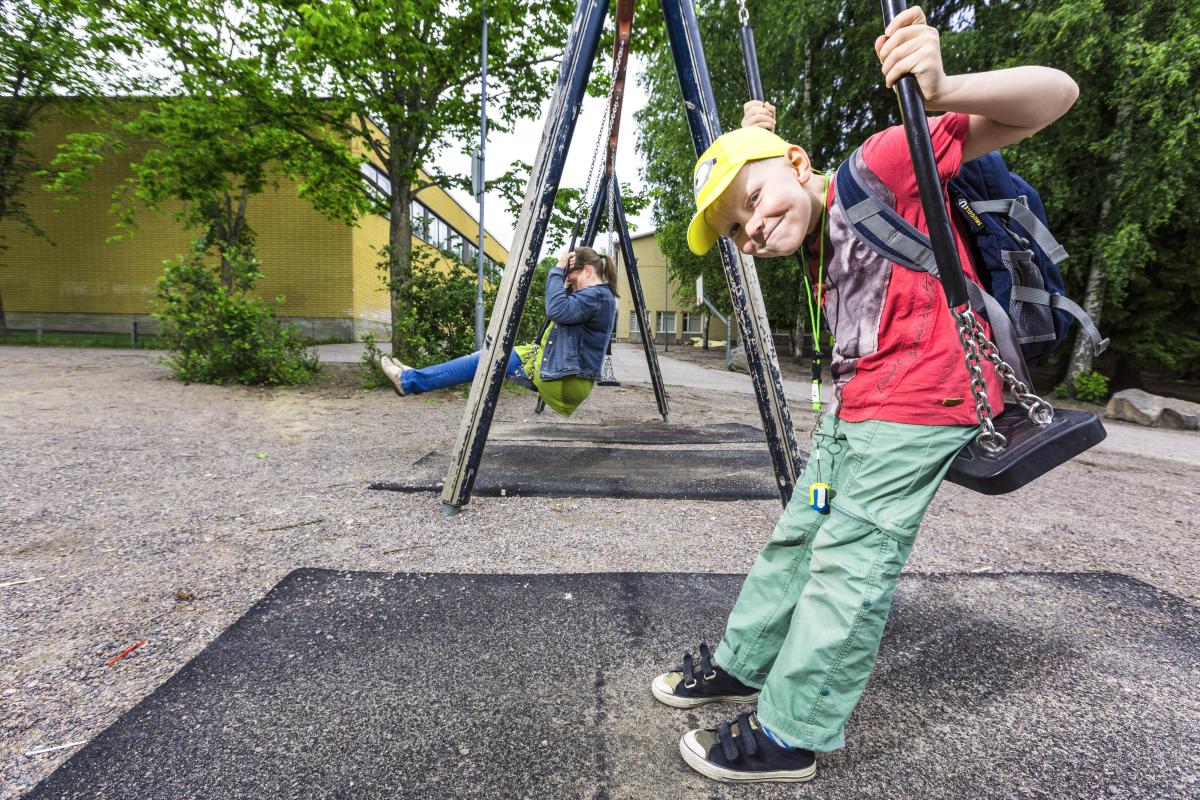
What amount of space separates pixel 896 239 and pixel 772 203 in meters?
0.30

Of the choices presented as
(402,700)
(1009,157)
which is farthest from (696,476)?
(1009,157)

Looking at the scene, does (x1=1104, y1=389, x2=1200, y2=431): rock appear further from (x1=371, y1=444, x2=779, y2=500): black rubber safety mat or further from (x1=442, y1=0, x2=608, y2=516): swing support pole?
(x1=442, y1=0, x2=608, y2=516): swing support pole

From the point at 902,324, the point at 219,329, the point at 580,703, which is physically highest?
the point at 902,324

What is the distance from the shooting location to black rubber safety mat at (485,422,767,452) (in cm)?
506

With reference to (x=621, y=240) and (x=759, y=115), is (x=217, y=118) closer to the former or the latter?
(x=621, y=240)

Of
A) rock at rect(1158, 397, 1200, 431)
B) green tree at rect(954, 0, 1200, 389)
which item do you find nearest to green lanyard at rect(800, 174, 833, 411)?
rock at rect(1158, 397, 1200, 431)

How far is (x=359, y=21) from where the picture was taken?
6.36m

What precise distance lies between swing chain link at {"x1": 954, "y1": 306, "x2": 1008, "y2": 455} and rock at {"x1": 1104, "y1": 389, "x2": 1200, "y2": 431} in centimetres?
1015

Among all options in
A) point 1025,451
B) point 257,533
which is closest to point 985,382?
point 1025,451

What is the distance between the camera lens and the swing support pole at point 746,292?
288 centimetres

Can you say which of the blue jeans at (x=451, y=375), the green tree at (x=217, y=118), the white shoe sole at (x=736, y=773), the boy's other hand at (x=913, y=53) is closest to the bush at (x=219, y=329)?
the green tree at (x=217, y=118)

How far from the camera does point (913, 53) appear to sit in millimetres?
1085

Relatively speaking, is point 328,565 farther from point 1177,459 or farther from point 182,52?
point 182,52

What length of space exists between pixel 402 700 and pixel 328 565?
1041 millimetres
